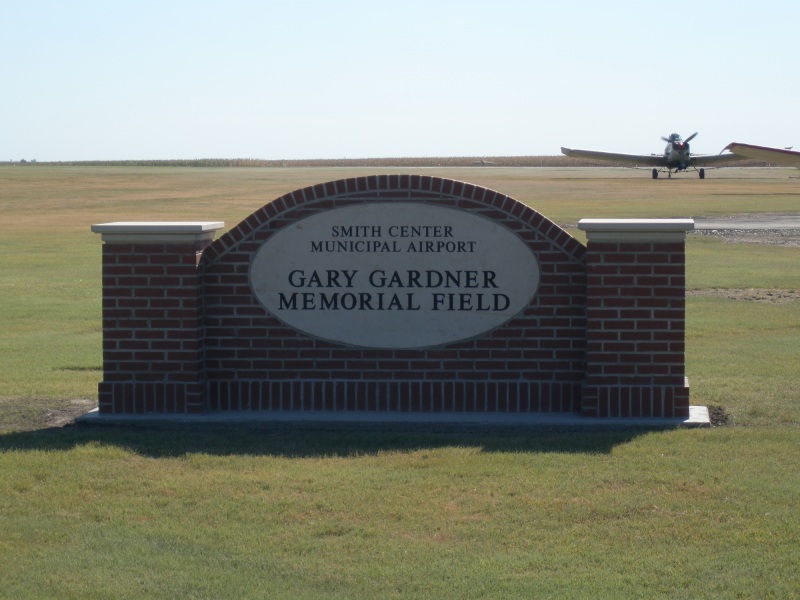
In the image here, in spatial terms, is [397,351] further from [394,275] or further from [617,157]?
[617,157]

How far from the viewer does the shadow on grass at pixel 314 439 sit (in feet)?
20.9

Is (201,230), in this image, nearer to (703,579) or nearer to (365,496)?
(365,496)

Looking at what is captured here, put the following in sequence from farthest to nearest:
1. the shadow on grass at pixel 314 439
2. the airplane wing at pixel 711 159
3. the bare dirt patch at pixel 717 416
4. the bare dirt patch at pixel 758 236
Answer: the airplane wing at pixel 711 159, the bare dirt patch at pixel 758 236, the bare dirt patch at pixel 717 416, the shadow on grass at pixel 314 439

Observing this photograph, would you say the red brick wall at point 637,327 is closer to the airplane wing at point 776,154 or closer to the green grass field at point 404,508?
the green grass field at point 404,508

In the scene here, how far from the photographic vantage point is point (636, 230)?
696 cm

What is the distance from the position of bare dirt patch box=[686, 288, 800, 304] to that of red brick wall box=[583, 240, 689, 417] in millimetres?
8150

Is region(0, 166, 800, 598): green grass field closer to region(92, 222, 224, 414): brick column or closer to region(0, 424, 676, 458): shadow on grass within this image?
region(0, 424, 676, 458): shadow on grass

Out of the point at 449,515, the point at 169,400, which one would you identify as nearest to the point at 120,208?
the point at 169,400

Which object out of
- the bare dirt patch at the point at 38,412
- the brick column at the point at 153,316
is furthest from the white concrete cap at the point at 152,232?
the bare dirt patch at the point at 38,412

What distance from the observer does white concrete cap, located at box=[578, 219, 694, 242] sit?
6902 millimetres

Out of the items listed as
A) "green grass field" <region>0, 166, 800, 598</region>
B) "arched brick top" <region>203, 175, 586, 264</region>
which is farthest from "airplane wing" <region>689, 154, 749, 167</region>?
"arched brick top" <region>203, 175, 586, 264</region>

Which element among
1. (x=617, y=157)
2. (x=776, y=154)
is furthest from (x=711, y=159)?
(x=776, y=154)

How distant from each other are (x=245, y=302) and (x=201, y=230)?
25.9 inches

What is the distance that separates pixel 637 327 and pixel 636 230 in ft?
2.35
